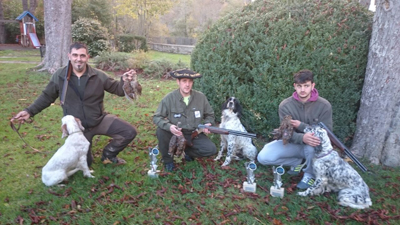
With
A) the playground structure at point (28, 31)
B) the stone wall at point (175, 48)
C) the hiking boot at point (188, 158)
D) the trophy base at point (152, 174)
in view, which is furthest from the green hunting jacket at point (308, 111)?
the stone wall at point (175, 48)

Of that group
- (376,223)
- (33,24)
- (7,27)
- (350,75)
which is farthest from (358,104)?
(7,27)

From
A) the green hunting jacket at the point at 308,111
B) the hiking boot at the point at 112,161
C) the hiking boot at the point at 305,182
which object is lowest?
the hiking boot at the point at 112,161

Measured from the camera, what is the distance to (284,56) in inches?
202

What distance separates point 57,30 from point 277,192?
12051 mm

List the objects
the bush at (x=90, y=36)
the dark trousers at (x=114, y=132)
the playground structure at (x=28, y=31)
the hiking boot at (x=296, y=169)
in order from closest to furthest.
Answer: the hiking boot at (x=296, y=169), the dark trousers at (x=114, y=132), the bush at (x=90, y=36), the playground structure at (x=28, y=31)

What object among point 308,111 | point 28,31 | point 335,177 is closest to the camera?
point 335,177

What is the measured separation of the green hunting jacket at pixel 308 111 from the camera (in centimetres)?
422

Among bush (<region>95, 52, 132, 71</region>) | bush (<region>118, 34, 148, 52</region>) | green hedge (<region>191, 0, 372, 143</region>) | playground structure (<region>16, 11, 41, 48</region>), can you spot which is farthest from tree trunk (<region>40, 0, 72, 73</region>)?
playground structure (<region>16, 11, 41, 48</region>)

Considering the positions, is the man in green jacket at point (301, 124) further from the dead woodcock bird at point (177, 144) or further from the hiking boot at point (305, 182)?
the dead woodcock bird at point (177, 144)

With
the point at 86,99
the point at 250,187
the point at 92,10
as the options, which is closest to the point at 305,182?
the point at 250,187

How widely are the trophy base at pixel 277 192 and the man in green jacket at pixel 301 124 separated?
394 mm

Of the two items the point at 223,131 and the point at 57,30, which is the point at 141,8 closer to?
the point at 57,30

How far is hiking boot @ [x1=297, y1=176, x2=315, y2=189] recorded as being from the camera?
4.10m

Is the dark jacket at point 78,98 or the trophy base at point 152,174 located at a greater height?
the dark jacket at point 78,98
